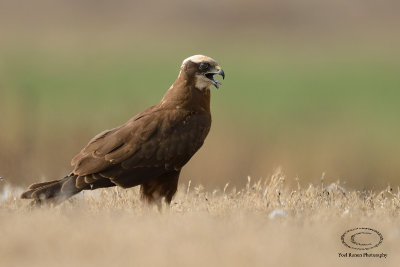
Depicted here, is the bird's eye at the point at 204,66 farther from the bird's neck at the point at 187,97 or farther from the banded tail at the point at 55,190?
the banded tail at the point at 55,190

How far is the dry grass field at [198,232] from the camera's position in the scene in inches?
235

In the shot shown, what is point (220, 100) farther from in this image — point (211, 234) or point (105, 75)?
point (211, 234)

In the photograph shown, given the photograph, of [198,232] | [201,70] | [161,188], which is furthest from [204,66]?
[198,232]

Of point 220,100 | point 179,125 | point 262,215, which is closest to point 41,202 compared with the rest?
point 179,125

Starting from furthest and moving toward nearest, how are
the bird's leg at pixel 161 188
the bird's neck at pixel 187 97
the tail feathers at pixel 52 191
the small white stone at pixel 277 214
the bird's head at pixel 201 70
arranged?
the bird's head at pixel 201 70 < the bird's neck at pixel 187 97 < the bird's leg at pixel 161 188 < the tail feathers at pixel 52 191 < the small white stone at pixel 277 214

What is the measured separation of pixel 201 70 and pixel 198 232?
8.04 ft

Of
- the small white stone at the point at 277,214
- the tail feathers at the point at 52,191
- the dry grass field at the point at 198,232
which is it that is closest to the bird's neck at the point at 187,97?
the dry grass field at the point at 198,232

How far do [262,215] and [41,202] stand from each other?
1797 millimetres

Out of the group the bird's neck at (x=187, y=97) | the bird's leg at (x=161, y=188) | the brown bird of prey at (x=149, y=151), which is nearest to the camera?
the brown bird of prey at (x=149, y=151)

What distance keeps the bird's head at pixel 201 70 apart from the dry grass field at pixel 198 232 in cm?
110

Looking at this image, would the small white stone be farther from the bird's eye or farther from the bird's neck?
the bird's eye
